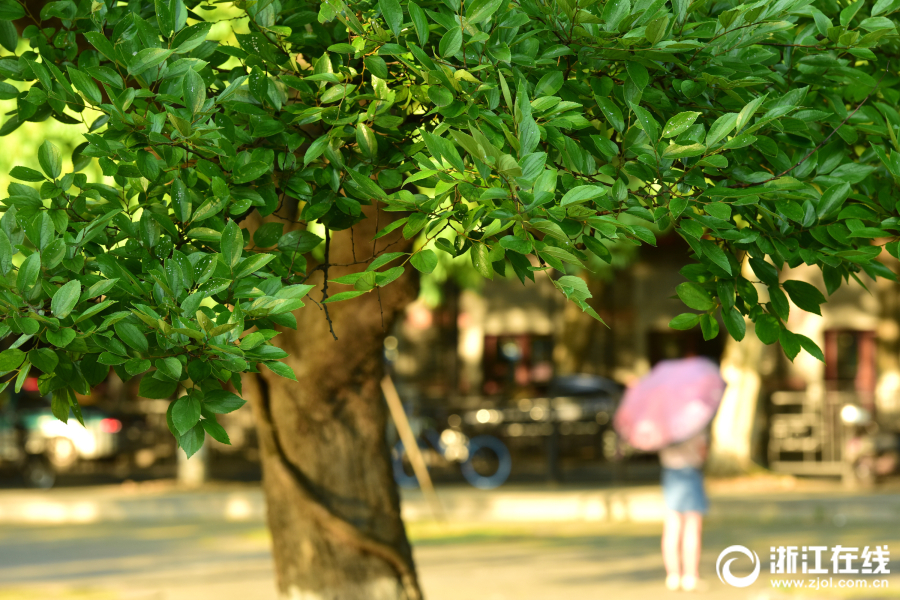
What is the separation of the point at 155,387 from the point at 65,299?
11.1 inches

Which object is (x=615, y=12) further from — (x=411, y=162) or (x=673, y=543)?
(x=673, y=543)

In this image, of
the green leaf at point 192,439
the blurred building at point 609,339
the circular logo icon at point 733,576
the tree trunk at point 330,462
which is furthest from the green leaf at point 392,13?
the blurred building at point 609,339

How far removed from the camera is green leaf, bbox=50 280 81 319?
86.3 inches

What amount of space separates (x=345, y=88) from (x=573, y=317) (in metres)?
17.1

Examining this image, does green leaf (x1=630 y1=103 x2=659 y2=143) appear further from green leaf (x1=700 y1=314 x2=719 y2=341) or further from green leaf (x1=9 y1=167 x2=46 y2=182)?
green leaf (x1=9 y1=167 x2=46 y2=182)

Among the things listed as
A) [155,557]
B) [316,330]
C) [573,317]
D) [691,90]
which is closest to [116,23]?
[691,90]

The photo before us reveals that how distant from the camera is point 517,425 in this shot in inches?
645

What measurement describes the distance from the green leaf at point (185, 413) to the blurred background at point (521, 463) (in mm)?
6685

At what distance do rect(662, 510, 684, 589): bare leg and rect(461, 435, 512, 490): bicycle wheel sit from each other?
698 cm

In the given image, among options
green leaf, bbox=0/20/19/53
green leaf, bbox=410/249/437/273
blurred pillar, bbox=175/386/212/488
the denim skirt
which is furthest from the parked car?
green leaf, bbox=410/249/437/273

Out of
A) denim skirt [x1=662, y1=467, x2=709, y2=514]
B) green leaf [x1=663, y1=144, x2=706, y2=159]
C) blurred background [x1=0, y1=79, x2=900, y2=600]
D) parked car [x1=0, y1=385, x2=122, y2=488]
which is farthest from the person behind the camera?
parked car [x1=0, y1=385, x2=122, y2=488]

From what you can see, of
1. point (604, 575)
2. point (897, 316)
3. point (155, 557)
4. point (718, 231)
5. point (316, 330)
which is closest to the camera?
point (718, 231)

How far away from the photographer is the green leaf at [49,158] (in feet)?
8.88

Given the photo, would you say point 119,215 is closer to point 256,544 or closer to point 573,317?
point 256,544
